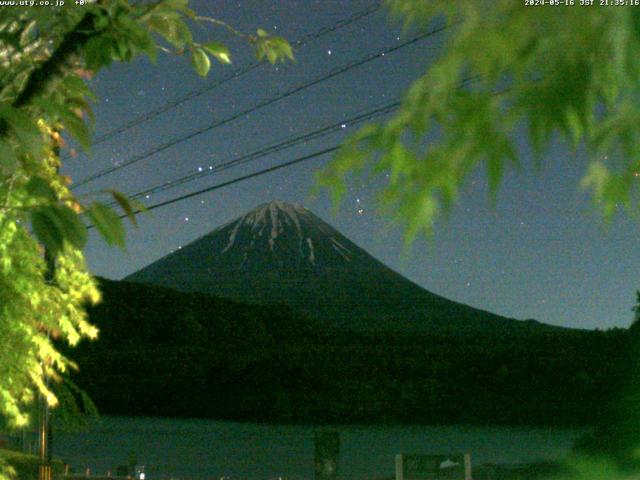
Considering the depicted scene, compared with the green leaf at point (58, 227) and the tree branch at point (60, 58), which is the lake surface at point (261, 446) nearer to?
the tree branch at point (60, 58)

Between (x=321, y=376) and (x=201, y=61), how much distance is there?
216 ft

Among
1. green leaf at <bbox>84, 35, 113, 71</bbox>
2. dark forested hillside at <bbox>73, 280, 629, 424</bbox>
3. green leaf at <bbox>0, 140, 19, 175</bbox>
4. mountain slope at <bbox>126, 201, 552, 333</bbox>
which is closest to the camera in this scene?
green leaf at <bbox>0, 140, 19, 175</bbox>

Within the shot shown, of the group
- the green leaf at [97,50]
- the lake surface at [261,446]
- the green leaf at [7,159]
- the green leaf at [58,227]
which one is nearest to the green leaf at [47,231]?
the green leaf at [58,227]

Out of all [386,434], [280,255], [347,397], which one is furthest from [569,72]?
[280,255]

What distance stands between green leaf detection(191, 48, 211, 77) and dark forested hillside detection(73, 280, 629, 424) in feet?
182

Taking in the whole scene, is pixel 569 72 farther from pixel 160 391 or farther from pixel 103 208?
pixel 160 391

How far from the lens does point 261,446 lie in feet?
137

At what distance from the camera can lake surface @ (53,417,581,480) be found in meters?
28.0

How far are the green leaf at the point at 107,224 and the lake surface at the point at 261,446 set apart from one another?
1800 cm

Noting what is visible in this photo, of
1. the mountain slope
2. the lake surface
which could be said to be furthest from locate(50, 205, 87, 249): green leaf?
the mountain slope

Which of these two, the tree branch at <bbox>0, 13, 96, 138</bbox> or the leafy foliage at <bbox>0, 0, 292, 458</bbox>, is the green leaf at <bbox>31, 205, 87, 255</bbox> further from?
the tree branch at <bbox>0, 13, 96, 138</bbox>

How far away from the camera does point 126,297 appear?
241 ft

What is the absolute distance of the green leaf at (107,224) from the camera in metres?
1.98

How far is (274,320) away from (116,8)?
269 feet
